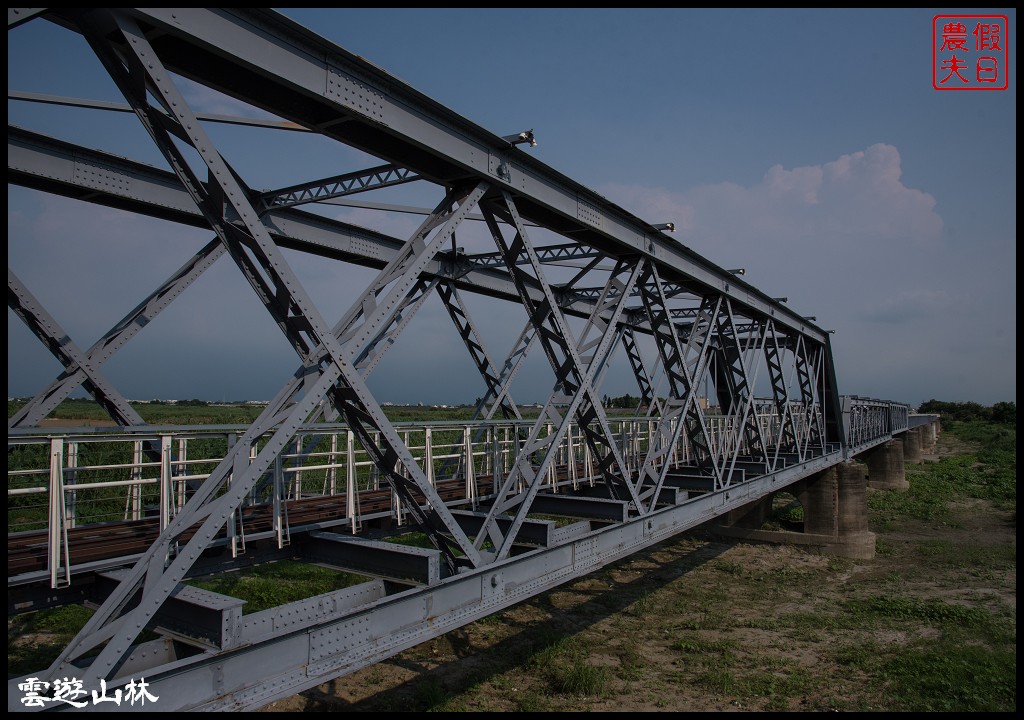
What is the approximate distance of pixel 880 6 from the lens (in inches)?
296

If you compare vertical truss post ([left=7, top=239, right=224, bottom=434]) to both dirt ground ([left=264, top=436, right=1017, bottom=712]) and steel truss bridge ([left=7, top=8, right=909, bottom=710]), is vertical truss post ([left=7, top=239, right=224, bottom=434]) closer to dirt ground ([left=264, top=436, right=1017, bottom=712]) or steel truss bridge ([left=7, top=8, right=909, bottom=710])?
steel truss bridge ([left=7, top=8, right=909, bottom=710])

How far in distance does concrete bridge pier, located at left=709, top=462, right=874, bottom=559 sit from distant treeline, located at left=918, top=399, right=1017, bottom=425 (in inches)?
3075

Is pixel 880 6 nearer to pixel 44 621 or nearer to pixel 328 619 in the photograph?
pixel 328 619

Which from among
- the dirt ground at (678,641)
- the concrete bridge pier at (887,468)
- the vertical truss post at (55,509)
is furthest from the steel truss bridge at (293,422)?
the concrete bridge pier at (887,468)

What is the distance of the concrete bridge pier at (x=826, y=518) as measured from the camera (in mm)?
22703

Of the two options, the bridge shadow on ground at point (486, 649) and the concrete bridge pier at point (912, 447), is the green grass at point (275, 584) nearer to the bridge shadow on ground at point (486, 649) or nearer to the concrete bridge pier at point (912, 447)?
the bridge shadow on ground at point (486, 649)

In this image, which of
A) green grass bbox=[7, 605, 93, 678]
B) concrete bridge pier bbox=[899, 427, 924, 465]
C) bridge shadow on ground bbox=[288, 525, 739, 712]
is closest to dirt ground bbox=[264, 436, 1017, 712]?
bridge shadow on ground bbox=[288, 525, 739, 712]

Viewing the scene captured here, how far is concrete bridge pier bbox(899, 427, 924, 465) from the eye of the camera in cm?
5253

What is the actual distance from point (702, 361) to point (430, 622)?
876cm

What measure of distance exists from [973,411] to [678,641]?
400ft

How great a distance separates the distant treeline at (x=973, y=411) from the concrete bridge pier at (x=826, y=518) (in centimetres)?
7811

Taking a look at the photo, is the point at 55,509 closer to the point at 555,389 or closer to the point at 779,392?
the point at 555,389

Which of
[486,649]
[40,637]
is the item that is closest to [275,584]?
[40,637]

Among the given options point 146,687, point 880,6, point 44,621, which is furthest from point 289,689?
point 44,621
